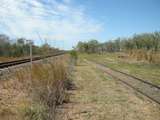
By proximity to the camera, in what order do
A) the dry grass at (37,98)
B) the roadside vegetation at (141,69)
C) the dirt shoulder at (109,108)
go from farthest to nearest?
1. the roadside vegetation at (141,69)
2. the dirt shoulder at (109,108)
3. the dry grass at (37,98)

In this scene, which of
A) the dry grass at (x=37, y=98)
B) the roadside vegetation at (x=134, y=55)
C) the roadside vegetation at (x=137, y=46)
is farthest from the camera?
the roadside vegetation at (x=137, y=46)

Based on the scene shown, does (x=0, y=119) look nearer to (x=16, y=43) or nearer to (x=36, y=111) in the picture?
(x=36, y=111)

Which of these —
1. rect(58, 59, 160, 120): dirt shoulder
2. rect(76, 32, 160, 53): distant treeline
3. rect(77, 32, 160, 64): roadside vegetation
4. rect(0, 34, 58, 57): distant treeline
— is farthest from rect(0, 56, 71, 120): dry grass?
rect(76, 32, 160, 53): distant treeline

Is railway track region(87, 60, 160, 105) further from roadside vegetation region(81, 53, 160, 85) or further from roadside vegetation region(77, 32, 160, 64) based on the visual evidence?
roadside vegetation region(77, 32, 160, 64)

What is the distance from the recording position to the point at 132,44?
11412 centimetres

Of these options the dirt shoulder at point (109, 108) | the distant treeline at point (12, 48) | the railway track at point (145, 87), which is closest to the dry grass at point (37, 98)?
the dirt shoulder at point (109, 108)

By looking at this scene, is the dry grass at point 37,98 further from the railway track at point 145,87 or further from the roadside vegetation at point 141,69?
the roadside vegetation at point 141,69

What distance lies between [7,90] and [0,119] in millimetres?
5808

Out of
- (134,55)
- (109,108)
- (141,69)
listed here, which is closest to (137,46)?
(134,55)

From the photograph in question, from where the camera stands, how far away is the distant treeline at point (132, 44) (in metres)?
96.6

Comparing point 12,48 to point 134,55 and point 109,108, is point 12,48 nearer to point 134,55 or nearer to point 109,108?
point 134,55

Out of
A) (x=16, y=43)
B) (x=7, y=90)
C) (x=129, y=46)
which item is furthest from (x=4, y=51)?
(x=129, y=46)

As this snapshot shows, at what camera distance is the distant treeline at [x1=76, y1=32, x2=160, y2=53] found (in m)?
96.6

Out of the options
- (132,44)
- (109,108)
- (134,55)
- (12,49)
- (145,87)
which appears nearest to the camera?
(109,108)
